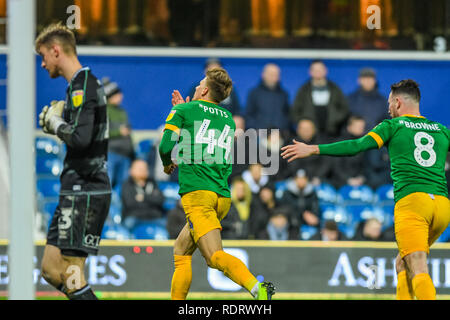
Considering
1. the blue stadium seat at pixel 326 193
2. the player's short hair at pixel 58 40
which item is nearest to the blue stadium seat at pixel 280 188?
the blue stadium seat at pixel 326 193

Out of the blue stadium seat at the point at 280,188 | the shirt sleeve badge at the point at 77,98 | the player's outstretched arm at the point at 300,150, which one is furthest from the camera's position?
the blue stadium seat at the point at 280,188

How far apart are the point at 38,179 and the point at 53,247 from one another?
4.86m

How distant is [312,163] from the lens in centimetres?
1152

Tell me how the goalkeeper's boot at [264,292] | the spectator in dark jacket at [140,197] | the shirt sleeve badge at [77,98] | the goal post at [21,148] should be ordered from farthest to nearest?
the spectator in dark jacket at [140,197]
the shirt sleeve badge at [77,98]
the goalkeeper's boot at [264,292]
the goal post at [21,148]

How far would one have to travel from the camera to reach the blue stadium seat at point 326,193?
11.5 meters

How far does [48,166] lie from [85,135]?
197 inches

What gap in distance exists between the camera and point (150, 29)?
1255 centimetres

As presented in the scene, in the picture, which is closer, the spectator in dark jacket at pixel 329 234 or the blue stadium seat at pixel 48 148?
the spectator in dark jacket at pixel 329 234

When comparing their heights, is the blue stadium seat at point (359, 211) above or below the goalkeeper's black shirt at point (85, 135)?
below

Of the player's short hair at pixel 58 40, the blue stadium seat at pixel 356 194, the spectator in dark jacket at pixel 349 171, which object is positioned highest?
the player's short hair at pixel 58 40

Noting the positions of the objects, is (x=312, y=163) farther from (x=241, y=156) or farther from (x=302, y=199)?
(x=241, y=156)

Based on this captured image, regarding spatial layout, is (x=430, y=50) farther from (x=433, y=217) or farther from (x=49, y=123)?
(x=49, y=123)

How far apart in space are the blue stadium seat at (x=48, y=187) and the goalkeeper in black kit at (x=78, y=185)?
15.0 ft

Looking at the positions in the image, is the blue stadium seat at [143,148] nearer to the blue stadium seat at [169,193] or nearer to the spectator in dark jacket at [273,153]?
the blue stadium seat at [169,193]
